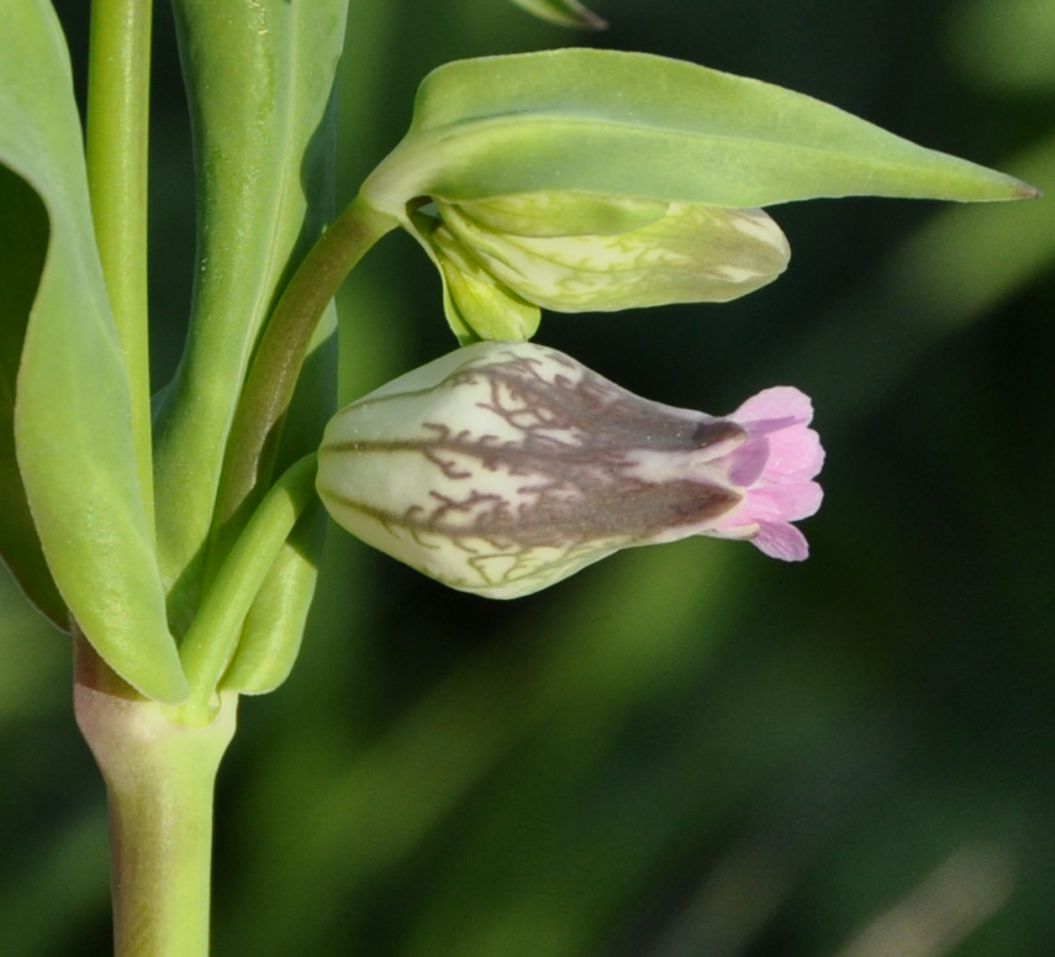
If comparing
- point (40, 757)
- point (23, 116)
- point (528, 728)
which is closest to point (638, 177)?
point (23, 116)

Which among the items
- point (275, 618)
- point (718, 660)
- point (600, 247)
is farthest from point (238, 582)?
point (718, 660)

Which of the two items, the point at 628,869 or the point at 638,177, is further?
the point at 628,869

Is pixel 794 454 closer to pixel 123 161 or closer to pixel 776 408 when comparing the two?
pixel 776 408

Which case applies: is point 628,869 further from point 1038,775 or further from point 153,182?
point 153,182

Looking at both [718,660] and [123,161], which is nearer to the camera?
[123,161]

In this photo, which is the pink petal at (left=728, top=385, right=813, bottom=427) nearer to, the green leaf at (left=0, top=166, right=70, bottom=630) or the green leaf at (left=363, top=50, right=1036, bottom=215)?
the green leaf at (left=363, top=50, right=1036, bottom=215)

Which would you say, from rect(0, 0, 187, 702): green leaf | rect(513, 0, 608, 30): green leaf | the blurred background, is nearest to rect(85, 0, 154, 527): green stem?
rect(0, 0, 187, 702): green leaf
